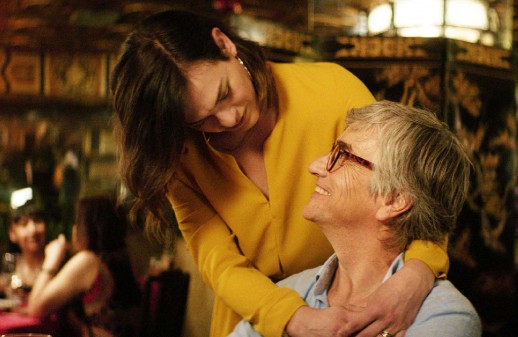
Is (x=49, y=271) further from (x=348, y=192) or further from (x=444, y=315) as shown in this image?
(x=444, y=315)

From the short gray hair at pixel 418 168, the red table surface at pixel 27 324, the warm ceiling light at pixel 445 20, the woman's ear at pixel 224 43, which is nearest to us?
the short gray hair at pixel 418 168

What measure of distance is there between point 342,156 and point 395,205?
0.51 feet

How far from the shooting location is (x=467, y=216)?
312 cm

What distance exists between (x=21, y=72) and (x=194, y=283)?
3.80 feet

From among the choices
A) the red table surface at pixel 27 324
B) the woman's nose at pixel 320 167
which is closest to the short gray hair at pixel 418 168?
the woman's nose at pixel 320 167

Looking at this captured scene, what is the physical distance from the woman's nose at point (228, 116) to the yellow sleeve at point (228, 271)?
33 centimetres

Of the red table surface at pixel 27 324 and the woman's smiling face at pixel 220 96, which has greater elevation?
the woman's smiling face at pixel 220 96

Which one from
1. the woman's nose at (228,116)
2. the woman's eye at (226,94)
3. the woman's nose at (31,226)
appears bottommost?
the woman's nose at (31,226)

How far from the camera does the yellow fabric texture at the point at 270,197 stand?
1697mm

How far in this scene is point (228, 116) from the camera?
1539 millimetres

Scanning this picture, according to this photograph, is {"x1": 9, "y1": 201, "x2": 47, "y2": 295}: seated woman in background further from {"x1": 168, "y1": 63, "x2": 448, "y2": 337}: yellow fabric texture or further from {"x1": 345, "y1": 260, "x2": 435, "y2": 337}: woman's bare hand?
{"x1": 345, "y1": 260, "x2": 435, "y2": 337}: woman's bare hand

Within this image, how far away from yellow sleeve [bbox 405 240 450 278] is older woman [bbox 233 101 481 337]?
0.9 inches

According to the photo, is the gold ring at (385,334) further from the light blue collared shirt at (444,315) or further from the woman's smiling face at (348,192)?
the woman's smiling face at (348,192)

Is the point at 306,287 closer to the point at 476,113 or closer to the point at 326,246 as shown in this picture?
the point at 326,246
